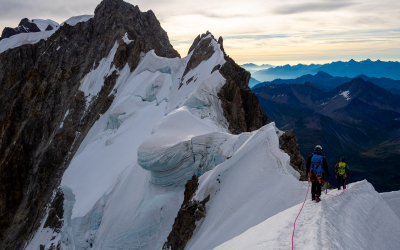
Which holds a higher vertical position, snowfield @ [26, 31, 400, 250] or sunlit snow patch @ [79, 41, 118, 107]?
sunlit snow patch @ [79, 41, 118, 107]

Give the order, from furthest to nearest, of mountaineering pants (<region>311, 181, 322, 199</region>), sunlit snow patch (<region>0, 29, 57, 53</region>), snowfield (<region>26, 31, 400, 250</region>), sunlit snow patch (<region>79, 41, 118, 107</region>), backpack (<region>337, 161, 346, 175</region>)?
sunlit snow patch (<region>0, 29, 57, 53</region>) → sunlit snow patch (<region>79, 41, 118, 107</region>) → backpack (<region>337, 161, 346, 175</region>) → mountaineering pants (<region>311, 181, 322, 199</region>) → snowfield (<region>26, 31, 400, 250</region>)

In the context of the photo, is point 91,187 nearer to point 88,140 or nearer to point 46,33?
point 88,140

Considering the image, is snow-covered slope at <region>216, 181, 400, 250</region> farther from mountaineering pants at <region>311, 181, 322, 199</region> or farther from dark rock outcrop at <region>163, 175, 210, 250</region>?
dark rock outcrop at <region>163, 175, 210, 250</region>

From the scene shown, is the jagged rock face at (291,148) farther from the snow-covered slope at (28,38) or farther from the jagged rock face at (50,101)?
the snow-covered slope at (28,38)

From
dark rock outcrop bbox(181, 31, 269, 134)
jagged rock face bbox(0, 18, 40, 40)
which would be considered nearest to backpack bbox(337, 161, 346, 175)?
dark rock outcrop bbox(181, 31, 269, 134)

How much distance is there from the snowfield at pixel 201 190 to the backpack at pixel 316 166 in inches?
43.6

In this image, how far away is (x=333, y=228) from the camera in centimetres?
788

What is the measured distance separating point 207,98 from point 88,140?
59.8 feet

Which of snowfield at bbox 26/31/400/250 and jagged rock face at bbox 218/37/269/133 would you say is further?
jagged rock face at bbox 218/37/269/133

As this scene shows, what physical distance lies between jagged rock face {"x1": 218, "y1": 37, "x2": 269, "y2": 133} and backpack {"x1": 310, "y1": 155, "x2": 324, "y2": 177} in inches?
566

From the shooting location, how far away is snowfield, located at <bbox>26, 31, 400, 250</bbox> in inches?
353

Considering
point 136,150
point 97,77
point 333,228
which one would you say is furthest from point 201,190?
point 97,77

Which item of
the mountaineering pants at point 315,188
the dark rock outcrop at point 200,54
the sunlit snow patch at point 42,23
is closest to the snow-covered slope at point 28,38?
the sunlit snow patch at point 42,23

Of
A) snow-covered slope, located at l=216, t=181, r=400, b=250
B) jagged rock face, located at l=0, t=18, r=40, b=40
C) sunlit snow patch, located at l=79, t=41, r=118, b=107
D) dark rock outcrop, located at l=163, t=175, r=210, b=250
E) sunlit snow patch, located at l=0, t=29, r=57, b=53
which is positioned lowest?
dark rock outcrop, located at l=163, t=175, r=210, b=250
